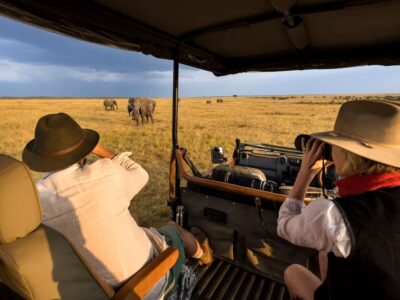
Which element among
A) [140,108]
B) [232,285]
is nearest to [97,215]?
[232,285]

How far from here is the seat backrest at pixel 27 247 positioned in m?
1.12

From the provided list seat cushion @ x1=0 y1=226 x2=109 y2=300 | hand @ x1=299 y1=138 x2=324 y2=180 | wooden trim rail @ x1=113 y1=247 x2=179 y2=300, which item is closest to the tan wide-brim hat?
hand @ x1=299 y1=138 x2=324 y2=180

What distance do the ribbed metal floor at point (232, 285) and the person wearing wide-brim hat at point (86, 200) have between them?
92 centimetres

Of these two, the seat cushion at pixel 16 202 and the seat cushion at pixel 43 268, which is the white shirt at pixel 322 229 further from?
the seat cushion at pixel 16 202

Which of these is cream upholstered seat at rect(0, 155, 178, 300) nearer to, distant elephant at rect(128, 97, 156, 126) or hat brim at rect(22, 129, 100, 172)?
hat brim at rect(22, 129, 100, 172)

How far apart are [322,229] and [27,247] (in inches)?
48.9

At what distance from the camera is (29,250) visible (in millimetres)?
1170

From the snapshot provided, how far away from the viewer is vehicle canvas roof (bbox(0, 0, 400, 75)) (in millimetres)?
2176

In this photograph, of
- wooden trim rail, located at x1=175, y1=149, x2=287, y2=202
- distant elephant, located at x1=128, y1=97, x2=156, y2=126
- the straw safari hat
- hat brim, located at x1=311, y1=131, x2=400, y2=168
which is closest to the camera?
hat brim, located at x1=311, y1=131, x2=400, y2=168

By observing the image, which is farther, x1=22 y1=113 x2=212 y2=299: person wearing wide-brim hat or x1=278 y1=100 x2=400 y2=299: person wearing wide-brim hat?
x1=22 y1=113 x2=212 y2=299: person wearing wide-brim hat

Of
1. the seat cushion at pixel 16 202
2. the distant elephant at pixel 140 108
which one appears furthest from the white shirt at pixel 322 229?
the distant elephant at pixel 140 108

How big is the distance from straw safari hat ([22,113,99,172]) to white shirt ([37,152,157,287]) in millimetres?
69

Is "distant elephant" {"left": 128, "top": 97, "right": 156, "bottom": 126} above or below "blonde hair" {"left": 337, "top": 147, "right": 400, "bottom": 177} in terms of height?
below

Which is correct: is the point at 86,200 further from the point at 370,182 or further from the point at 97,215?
the point at 370,182
